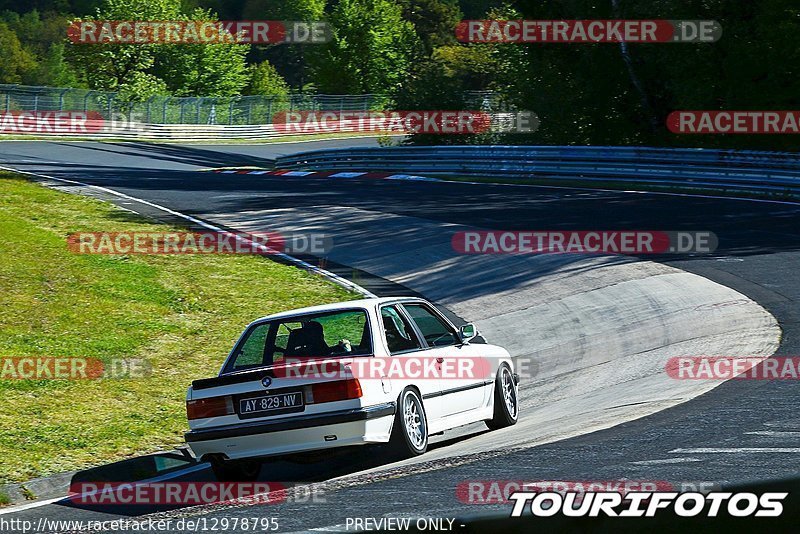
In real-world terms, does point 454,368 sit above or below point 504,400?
above

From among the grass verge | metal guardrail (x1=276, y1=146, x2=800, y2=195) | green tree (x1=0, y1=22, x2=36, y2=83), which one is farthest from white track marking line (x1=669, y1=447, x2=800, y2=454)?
green tree (x1=0, y1=22, x2=36, y2=83)

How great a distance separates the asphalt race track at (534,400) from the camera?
21.4ft

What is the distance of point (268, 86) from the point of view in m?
92.9

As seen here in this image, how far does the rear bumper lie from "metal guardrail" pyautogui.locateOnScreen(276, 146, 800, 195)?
17047mm

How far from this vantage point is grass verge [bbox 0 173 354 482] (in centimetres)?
1024

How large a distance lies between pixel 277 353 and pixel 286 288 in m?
8.09

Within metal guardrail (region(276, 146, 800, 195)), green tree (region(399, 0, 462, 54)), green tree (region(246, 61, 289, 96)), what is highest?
green tree (region(399, 0, 462, 54))

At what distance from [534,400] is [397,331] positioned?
281 centimetres

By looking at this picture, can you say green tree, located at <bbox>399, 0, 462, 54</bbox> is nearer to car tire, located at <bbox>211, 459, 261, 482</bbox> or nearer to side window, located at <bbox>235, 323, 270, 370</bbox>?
side window, located at <bbox>235, 323, 270, 370</bbox>

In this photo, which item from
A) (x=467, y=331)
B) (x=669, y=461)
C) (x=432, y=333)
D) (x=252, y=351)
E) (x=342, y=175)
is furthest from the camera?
(x=342, y=175)

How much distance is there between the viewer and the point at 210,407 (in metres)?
8.45

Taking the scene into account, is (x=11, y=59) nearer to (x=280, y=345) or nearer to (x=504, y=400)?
(x=280, y=345)

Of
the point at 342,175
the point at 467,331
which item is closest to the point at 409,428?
the point at 467,331

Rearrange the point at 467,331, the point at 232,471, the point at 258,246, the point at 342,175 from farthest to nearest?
the point at 342,175, the point at 258,246, the point at 467,331, the point at 232,471
